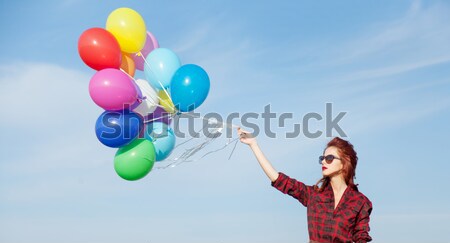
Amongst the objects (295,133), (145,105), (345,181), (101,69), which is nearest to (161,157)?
(145,105)

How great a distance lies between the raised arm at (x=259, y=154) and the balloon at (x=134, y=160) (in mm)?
1413

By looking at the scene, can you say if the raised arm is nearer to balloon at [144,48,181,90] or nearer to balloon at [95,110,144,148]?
balloon at [95,110,144,148]

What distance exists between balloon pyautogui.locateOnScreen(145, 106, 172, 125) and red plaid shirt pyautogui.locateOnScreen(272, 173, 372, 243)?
6.99 ft

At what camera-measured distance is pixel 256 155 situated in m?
3.38

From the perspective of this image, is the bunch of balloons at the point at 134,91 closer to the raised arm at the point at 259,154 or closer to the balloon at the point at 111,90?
the balloon at the point at 111,90

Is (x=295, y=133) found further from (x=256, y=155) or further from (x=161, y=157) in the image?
(x=256, y=155)

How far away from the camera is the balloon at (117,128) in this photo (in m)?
4.48

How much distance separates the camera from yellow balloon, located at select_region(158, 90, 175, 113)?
4812 mm

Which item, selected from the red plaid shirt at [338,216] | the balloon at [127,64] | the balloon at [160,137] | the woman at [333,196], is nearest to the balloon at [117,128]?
the balloon at [160,137]

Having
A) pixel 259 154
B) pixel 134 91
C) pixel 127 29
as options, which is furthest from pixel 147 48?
pixel 259 154

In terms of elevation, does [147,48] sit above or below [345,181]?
above

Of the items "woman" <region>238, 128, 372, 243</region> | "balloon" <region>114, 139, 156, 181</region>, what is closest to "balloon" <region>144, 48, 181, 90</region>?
"balloon" <region>114, 139, 156, 181</region>

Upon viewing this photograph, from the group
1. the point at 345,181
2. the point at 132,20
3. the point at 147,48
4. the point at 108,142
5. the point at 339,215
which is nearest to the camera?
the point at 339,215

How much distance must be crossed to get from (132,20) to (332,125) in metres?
2.32
